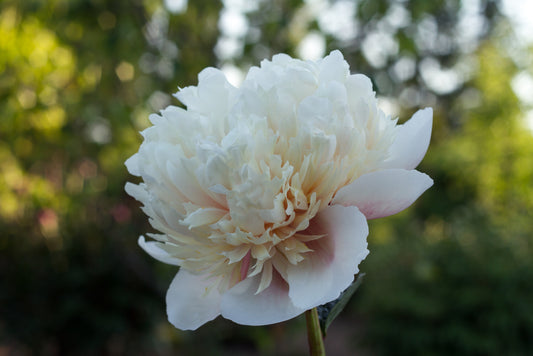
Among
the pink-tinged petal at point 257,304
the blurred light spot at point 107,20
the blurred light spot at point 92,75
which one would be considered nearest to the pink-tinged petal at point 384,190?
the pink-tinged petal at point 257,304

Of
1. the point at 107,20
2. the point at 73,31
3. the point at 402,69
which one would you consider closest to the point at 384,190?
the point at 107,20

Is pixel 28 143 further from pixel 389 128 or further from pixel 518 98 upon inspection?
pixel 518 98

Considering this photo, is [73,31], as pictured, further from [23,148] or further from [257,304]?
[257,304]

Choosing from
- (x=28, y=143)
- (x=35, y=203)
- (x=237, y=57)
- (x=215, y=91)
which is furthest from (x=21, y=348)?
(x=215, y=91)

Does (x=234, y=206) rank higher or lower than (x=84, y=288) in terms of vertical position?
higher

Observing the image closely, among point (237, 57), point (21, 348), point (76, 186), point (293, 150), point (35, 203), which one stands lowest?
point (21, 348)

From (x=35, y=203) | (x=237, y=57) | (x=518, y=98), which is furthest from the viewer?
(x=518, y=98)

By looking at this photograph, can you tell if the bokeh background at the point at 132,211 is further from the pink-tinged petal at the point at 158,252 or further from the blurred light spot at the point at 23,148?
the pink-tinged petal at the point at 158,252

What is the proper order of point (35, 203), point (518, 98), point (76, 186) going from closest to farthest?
point (35, 203)
point (76, 186)
point (518, 98)
